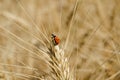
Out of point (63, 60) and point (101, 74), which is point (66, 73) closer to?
point (63, 60)

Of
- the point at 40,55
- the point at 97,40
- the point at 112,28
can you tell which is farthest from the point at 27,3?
the point at 40,55

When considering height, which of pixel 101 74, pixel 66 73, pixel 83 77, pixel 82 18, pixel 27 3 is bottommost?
pixel 66 73

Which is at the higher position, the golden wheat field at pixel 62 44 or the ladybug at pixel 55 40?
the golden wheat field at pixel 62 44

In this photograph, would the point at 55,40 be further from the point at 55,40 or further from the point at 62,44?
the point at 62,44

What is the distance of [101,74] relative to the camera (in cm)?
172

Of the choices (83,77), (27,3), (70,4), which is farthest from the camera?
(27,3)

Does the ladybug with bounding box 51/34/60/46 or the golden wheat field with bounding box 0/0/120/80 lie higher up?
the golden wheat field with bounding box 0/0/120/80

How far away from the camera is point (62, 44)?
1.29 metres

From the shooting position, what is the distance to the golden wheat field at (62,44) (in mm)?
1192

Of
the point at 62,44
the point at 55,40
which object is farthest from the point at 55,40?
the point at 62,44

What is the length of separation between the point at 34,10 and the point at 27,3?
33 cm

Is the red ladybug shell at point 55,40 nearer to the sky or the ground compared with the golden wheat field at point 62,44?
nearer to the ground

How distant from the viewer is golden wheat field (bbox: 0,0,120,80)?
119 centimetres

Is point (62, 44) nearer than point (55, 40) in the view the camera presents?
No
